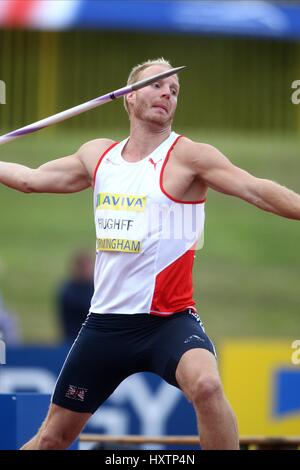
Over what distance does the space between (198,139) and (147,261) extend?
13.2 meters

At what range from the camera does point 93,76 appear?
19875 millimetres

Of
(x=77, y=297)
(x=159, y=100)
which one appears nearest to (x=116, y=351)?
(x=159, y=100)

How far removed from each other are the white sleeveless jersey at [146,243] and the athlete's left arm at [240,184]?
19 centimetres

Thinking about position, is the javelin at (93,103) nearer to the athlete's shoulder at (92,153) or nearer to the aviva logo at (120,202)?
the athlete's shoulder at (92,153)

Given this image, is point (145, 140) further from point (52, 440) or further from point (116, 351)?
point (52, 440)

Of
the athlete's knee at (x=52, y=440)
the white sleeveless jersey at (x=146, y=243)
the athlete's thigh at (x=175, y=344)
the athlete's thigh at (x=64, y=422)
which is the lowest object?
the athlete's knee at (x=52, y=440)

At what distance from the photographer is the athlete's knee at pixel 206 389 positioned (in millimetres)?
5824

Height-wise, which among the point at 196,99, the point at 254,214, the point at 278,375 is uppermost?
the point at 196,99

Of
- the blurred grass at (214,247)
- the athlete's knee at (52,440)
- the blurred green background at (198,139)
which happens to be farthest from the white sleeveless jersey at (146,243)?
the blurred green background at (198,139)

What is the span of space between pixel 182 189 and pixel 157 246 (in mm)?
324

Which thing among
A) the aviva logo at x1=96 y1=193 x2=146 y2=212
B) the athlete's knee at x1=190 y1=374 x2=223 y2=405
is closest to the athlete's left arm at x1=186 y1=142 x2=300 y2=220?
the aviva logo at x1=96 y1=193 x2=146 y2=212

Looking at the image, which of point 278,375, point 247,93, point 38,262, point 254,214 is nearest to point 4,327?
point 278,375

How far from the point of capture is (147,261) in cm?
628

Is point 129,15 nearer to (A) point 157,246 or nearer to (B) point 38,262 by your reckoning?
(B) point 38,262
